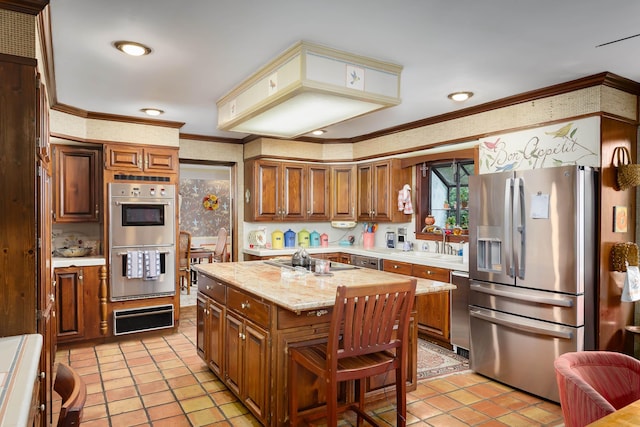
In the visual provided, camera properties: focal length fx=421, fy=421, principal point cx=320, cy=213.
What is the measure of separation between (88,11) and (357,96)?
156 centimetres

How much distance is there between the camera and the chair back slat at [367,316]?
85.4 inches

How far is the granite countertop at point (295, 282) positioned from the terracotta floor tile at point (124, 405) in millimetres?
1044

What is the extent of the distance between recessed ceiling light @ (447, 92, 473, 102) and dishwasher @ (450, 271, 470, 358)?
160 centimetres

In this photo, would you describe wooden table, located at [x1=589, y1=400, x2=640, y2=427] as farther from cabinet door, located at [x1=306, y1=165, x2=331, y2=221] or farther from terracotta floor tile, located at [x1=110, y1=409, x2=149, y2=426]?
cabinet door, located at [x1=306, y1=165, x2=331, y2=221]

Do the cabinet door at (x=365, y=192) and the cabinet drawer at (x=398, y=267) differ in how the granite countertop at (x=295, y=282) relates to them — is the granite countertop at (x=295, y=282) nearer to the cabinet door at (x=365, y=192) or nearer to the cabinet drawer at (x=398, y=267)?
the cabinet drawer at (x=398, y=267)

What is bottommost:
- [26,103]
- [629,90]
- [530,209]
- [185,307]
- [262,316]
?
[185,307]

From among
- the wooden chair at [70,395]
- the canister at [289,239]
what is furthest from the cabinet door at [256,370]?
the canister at [289,239]

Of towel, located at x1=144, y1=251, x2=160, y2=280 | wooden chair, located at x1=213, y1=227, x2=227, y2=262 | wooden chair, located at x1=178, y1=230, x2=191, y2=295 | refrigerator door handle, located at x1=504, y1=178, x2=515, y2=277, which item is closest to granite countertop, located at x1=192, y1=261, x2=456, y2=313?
refrigerator door handle, located at x1=504, y1=178, x2=515, y2=277

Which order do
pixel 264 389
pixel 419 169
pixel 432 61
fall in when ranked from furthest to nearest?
1. pixel 419 169
2. pixel 432 61
3. pixel 264 389

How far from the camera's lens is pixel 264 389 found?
2.54 meters

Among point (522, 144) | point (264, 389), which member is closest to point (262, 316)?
point (264, 389)

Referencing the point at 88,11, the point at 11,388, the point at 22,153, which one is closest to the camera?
the point at 11,388

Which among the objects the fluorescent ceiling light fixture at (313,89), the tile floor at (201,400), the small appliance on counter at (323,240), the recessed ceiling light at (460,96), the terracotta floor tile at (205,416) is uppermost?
the recessed ceiling light at (460,96)

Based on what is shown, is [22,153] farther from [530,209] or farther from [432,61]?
[530,209]
